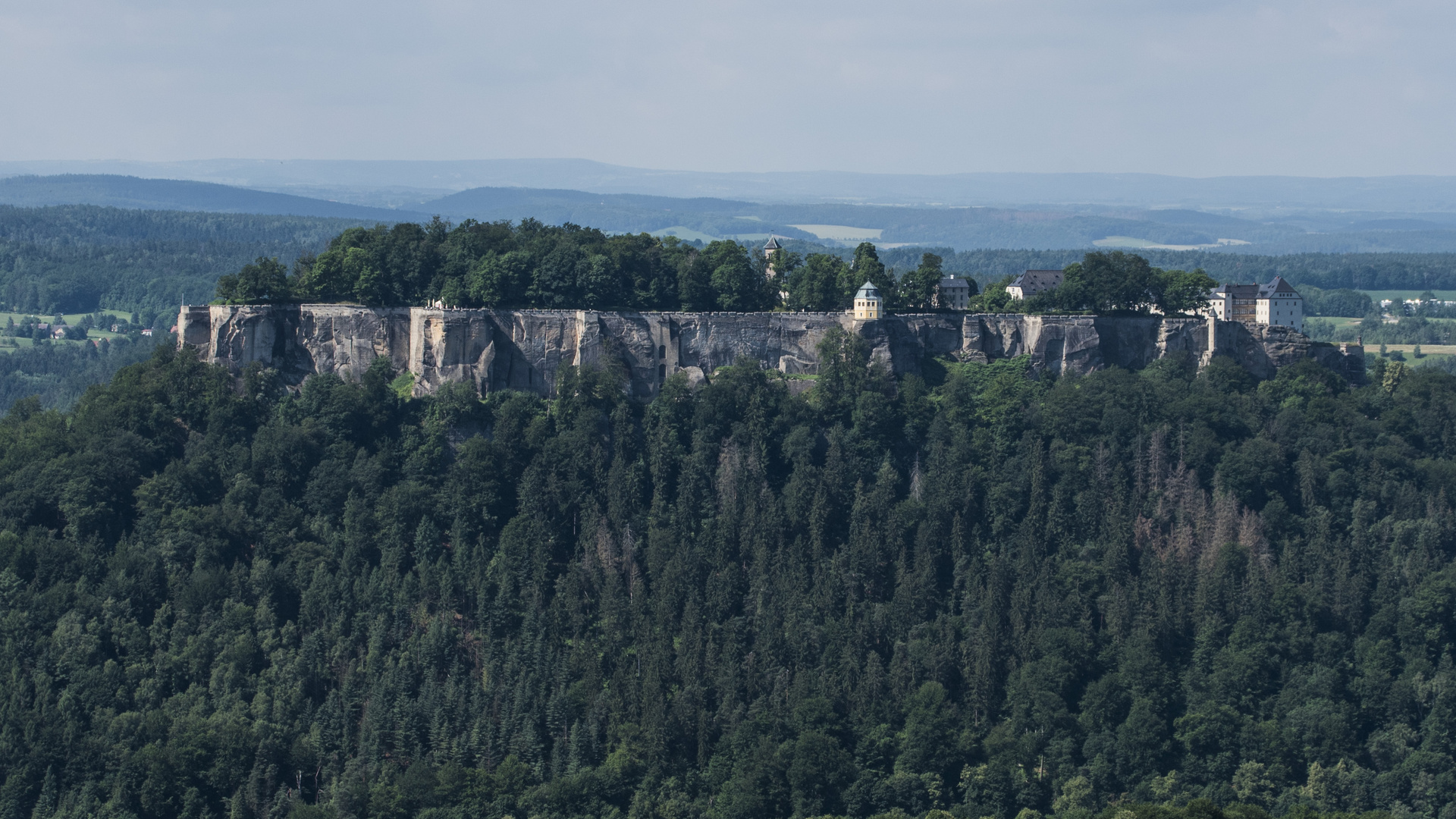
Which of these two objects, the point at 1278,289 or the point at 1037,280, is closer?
the point at 1278,289

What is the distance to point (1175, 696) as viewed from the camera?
71.4 m

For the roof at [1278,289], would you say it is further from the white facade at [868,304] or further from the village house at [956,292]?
the white facade at [868,304]

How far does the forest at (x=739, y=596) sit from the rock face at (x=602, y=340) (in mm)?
1544

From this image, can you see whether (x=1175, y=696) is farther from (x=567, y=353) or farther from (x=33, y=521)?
(x=33, y=521)

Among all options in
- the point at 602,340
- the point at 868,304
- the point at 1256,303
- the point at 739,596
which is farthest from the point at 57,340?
the point at 1256,303

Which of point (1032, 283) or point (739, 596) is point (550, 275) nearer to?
point (739, 596)

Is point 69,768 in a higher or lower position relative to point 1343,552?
lower

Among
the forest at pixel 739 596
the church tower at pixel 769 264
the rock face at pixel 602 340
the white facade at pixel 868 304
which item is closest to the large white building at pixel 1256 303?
the rock face at pixel 602 340

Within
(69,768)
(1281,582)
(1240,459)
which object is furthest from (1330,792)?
(69,768)

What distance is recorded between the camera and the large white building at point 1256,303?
9794cm

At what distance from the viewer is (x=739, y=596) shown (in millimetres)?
76562

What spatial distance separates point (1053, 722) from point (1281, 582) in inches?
588

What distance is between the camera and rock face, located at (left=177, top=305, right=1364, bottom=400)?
85.6 metres

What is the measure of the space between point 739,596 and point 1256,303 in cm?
4155
